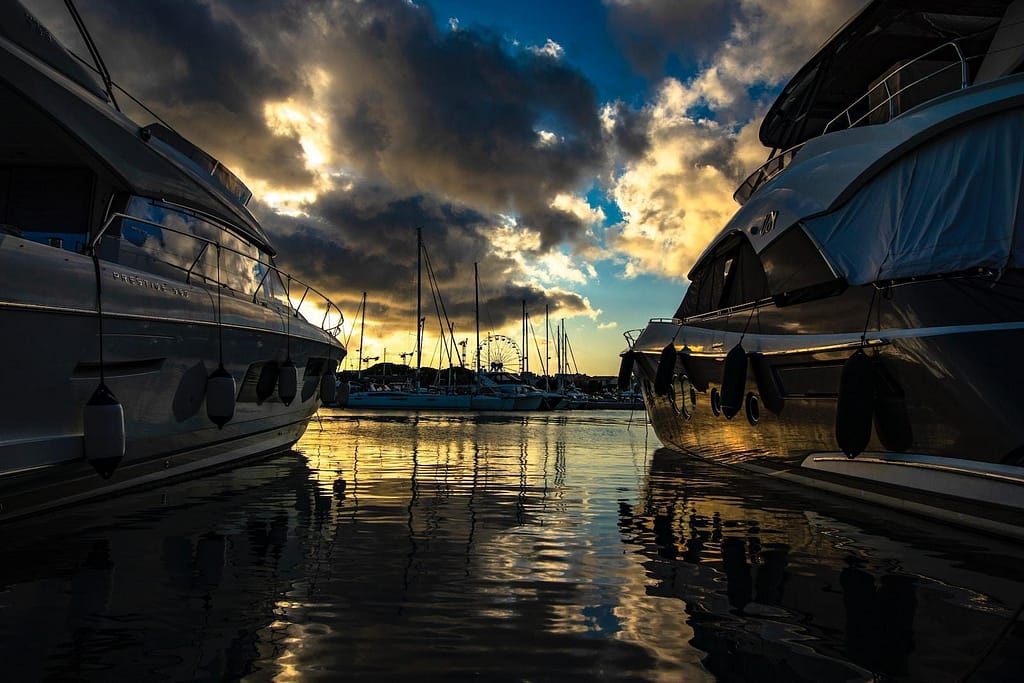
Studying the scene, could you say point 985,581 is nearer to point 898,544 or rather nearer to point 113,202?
point 898,544

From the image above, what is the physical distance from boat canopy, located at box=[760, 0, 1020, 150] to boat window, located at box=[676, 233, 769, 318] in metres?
2.72

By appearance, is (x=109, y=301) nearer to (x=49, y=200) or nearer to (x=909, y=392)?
(x=49, y=200)

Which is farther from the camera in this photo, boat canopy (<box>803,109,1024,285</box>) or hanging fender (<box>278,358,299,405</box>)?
hanging fender (<box>278,358,299,405</box>)

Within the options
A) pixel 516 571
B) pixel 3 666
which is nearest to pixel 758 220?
pixel 516 571

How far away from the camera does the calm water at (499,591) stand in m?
3.29

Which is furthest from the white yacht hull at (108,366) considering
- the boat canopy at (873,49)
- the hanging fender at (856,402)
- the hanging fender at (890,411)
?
the boat canopy at (873,49)

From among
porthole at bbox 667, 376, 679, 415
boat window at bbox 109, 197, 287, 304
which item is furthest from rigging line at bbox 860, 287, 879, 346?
boat window at bbox 109, 197, 287, 304

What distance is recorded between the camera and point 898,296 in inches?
257

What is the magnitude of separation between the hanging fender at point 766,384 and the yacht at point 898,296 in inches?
0.8

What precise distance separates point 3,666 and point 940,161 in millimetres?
7764

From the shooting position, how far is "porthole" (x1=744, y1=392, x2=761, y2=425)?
29.7ft

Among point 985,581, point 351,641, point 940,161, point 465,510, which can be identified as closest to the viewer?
point 351,641

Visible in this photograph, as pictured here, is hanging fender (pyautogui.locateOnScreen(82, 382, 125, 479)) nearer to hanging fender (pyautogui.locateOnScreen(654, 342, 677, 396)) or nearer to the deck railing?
the deck railing

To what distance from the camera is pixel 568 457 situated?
13.7m
